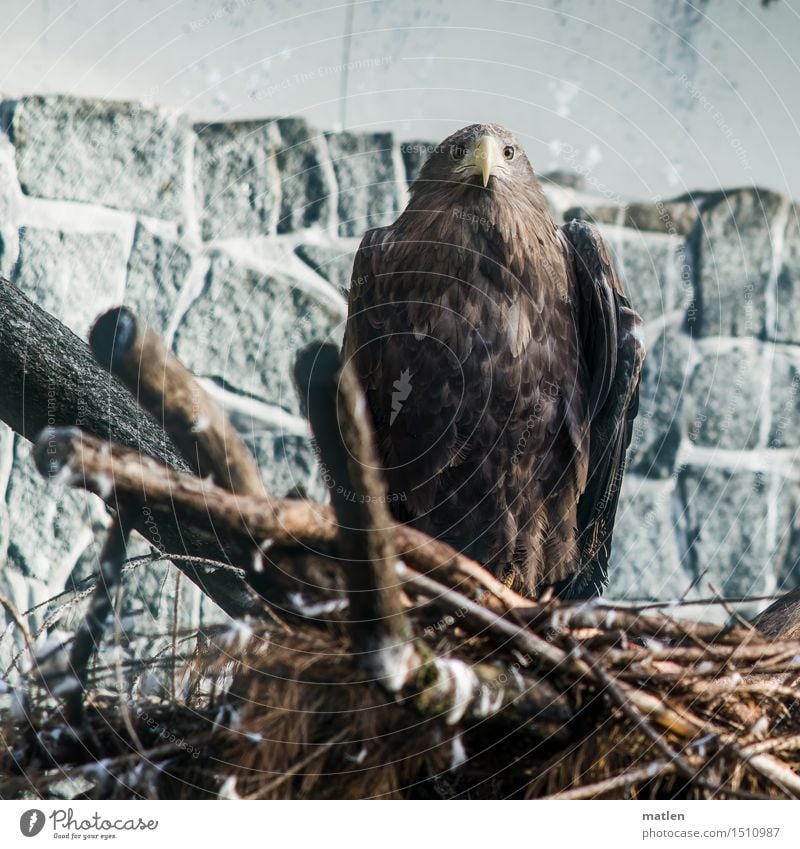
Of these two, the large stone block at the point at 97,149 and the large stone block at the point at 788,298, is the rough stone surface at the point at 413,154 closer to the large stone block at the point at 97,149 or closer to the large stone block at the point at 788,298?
the large stone block at the point at 97,149

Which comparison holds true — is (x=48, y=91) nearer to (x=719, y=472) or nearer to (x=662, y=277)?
(x=662, y=277)

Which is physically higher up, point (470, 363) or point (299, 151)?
point (299, 151)

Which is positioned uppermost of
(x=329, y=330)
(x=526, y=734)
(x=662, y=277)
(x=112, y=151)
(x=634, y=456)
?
(x=112, y=151)

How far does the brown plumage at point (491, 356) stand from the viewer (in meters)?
1.44

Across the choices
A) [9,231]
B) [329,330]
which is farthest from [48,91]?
[329,330]

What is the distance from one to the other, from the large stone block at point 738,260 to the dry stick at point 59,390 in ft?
4.61

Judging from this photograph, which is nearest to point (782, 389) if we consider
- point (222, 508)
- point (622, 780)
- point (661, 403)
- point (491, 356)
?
point (661, 403)

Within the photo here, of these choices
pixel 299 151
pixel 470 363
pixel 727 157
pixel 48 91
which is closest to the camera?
pixel 470 363

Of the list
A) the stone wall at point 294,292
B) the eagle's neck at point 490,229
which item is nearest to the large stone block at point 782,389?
the stone wall at point 294,292

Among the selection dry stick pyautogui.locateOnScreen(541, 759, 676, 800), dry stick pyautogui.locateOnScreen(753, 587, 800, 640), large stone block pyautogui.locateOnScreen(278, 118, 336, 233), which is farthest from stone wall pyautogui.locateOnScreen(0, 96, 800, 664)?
dry stick pyautogui.locateOnScreen(541, 759, 676, 800)

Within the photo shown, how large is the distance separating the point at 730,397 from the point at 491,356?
36.0 inches

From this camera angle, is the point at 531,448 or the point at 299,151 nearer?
the point at 531,448

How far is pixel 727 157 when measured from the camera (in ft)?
6.38

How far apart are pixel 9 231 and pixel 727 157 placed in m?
1.51
